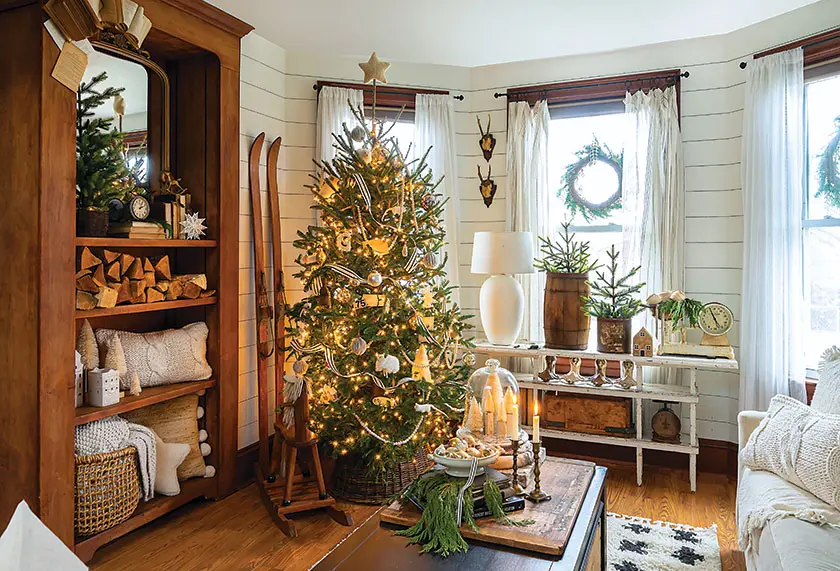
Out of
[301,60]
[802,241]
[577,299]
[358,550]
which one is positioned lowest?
[358,550]

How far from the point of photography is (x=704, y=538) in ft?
9.85

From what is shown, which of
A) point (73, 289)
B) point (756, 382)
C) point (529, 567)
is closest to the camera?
point (529, 567)

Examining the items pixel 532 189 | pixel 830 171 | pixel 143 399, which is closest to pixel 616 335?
pixel 532 189

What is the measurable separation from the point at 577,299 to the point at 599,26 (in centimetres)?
165

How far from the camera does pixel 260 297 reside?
3811mm

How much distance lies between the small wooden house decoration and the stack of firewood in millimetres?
2497

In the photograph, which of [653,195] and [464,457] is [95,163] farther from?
[653,195]

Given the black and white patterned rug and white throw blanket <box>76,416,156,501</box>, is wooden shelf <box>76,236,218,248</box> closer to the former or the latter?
white throw blanket <box>76,416,156,501</box>

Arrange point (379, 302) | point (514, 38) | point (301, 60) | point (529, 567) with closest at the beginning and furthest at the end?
point (529, 567)
point (379, 302)
point (514, 38)
point (301, 60)

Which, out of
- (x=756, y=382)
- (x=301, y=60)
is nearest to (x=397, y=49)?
(x=301, y=60)

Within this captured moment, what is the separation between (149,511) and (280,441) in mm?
738

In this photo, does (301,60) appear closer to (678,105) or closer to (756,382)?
(678,105)

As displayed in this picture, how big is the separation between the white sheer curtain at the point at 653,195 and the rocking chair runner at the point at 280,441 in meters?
2.20

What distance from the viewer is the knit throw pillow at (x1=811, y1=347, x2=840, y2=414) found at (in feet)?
7.92
